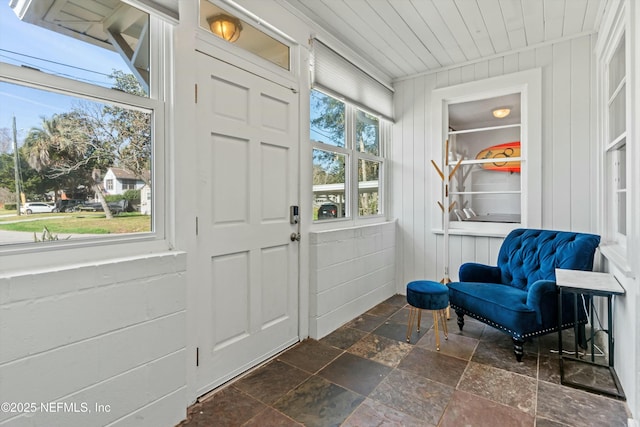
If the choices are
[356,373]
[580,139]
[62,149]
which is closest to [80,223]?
[62,149]

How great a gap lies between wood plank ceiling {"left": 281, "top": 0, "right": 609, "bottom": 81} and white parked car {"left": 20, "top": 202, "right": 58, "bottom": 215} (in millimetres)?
2067

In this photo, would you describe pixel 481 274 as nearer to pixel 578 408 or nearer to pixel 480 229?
pixel 480 229

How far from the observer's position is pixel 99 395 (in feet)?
4.66

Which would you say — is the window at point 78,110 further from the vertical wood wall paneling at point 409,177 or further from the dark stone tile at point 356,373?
the vertical wood wall paneling at point 409,177

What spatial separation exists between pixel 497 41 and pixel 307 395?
137 inches

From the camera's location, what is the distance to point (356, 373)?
7.20 feet

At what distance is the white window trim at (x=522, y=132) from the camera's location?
10.4 feet

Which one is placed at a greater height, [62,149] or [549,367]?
[62,149]

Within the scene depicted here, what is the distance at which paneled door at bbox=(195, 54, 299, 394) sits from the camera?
1964 mm

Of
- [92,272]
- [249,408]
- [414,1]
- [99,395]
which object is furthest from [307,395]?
[414,1]

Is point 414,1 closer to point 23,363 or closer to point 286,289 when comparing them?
point 286,289

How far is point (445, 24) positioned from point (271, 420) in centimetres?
324

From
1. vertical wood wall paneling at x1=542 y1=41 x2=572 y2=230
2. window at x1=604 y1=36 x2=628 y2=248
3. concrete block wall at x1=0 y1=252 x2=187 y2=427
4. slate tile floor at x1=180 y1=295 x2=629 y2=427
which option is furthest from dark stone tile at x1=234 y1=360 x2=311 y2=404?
vertical wood wall paneling at x1=542 y1=41 x2=572 y2=230

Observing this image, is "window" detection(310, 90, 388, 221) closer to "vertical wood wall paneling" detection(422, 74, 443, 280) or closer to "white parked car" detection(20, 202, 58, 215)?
"vertical wood wall paneling" detection(422, 74, 443, 280)
